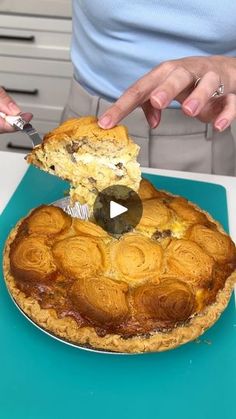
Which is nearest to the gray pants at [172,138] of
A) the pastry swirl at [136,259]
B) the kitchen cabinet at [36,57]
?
the pastry swirl at [136,259]

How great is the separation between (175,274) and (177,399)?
6.6 inches

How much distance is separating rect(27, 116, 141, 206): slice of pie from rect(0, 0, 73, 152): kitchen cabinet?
1118mm

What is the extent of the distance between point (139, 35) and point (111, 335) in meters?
0.61

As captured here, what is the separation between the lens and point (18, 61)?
191cm

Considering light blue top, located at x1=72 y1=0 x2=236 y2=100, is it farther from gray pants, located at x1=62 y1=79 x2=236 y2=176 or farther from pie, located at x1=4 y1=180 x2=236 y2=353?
pie, located at x1=4 y1=180 x2=236 y2=353

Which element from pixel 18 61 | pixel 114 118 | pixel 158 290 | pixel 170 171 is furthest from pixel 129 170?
pixel 18 61

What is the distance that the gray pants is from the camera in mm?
1086

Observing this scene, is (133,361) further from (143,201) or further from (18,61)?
(18,61)

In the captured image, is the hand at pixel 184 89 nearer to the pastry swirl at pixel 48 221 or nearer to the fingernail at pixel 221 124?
the fingernail at pixel 221 124

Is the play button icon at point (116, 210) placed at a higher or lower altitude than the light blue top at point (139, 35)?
lower

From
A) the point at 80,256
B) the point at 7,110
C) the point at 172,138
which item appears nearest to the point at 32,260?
the point at 80,256

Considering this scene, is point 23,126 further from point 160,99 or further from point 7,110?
point 160,99

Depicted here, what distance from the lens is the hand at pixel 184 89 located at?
0.76m

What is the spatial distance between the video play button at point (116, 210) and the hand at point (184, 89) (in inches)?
4.3
